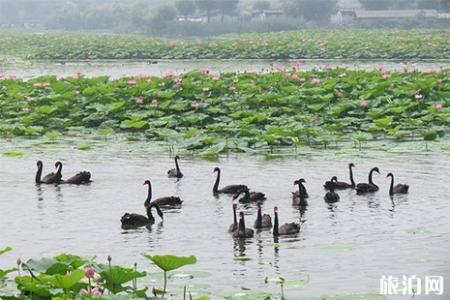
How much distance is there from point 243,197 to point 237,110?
7782mm

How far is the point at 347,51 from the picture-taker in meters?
49.1

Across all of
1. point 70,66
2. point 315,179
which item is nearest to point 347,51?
point 70,66

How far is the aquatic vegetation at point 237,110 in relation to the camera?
1941 cm

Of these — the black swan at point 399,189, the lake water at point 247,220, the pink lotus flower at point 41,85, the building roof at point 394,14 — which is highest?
the building roof at point 394,14

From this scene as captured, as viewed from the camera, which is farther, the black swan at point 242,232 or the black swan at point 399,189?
the black swan at point 399,189

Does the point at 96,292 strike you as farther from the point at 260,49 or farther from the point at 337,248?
the point at 260,49

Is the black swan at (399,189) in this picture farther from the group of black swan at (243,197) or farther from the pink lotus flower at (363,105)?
the pink lotus flower at (363,105)

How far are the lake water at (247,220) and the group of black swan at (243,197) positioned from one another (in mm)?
116

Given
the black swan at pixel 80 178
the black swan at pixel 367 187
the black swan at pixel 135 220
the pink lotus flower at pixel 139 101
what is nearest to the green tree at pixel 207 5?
the pink lotus flower at pixel 139 101

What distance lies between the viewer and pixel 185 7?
97.6 m

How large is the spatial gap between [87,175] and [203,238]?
4085 mm

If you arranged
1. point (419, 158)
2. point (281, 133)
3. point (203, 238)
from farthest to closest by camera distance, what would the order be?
point (281, 133) < point (419, 158) < point (203, 238)

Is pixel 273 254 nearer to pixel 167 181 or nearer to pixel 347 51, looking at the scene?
pixel 167 181

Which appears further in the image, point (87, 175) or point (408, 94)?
point (408, 94)
